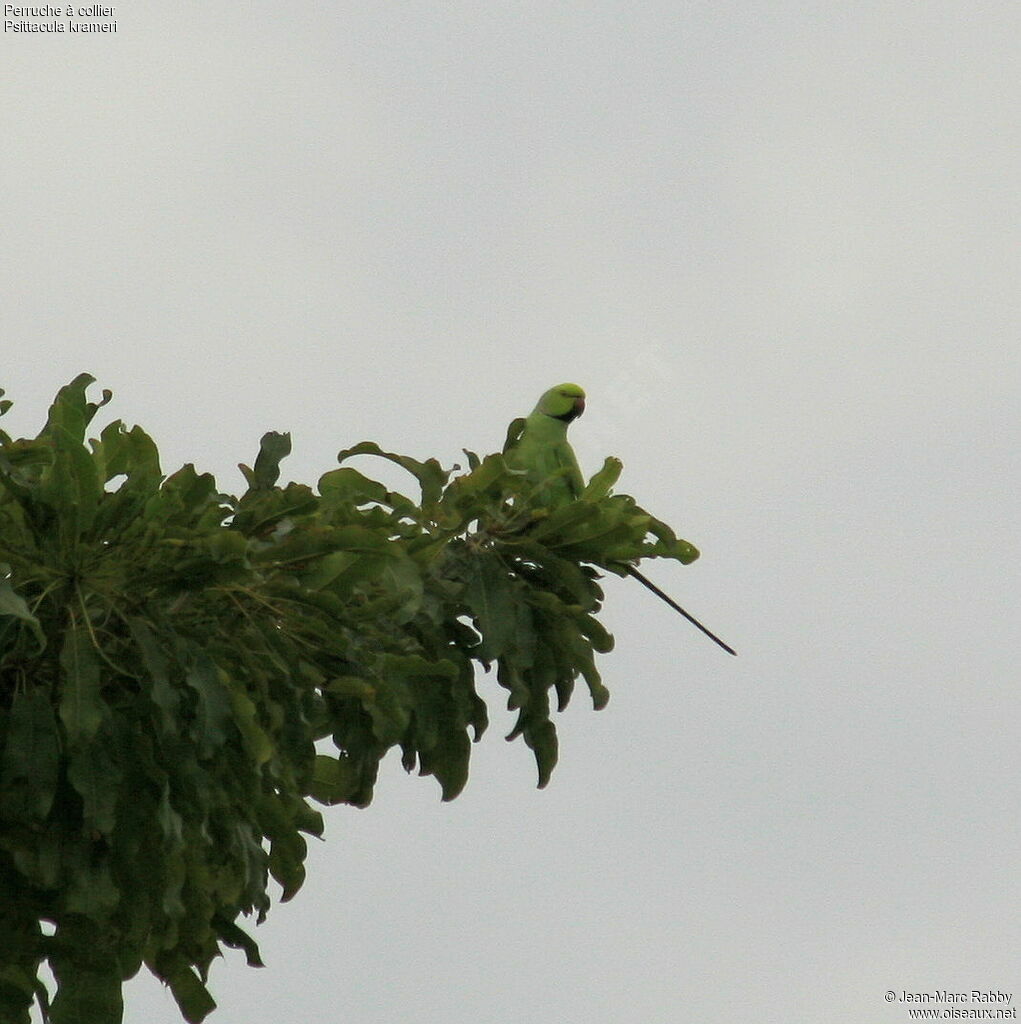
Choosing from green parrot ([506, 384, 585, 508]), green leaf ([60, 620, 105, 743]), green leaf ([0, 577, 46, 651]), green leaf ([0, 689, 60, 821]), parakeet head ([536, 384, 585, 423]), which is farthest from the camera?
parakeet head ([536, 384, 585, 423])

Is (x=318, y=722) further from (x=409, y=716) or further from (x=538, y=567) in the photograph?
(x=538, y=567)

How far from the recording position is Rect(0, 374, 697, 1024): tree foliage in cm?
461

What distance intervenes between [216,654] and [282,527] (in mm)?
396

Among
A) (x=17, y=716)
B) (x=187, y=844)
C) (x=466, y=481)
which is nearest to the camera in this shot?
(x=17, y=716)

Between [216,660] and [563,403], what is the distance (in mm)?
3551

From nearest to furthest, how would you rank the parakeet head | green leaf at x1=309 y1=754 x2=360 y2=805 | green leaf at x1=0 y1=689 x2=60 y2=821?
green leaf at x1=0 y1=689 x2=60 y2=821 → green leaf at x1=309 y1=754 x2=360 y2=805 → the parakeet head

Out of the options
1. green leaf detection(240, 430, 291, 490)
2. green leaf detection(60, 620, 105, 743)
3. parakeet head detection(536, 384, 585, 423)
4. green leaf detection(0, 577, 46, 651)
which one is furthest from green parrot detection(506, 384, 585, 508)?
green leaf detection(0, 577, 46, 651)

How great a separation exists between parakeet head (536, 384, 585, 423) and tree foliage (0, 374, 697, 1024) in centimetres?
246

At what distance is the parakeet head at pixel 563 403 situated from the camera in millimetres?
8109

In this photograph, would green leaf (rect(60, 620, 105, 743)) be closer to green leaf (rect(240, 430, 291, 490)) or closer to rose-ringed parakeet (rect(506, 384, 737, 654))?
green leaf (rect(240, 430, 291, 490))

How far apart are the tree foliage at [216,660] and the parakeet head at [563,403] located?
8.06ft

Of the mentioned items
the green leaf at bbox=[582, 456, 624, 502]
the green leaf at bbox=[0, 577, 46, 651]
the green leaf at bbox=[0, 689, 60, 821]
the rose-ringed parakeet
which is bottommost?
the green leaf at bbox=[0, 689, 60, 821]

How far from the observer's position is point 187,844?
5059 millimetres

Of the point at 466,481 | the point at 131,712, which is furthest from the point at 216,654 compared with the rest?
the point at 466,481
